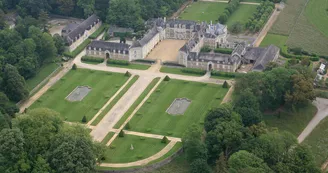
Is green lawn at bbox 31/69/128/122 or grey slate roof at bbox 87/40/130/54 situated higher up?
grey slate roof at bbox 87/40/130/54

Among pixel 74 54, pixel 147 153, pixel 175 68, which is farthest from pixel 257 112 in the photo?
pixel 74 54

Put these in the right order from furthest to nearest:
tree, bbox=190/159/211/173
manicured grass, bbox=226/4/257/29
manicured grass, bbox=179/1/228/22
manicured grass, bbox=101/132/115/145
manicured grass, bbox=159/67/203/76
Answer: manicured grass, bbox=179/1/228/22 → manicured grass, bbox=226/4/257/29 → manicured grass, bbox=159/67/203/76 → manicured grass, bbox=101/132/115/145 → tree, bbox=190/159/211/173

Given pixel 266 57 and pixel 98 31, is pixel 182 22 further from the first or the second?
pixel 266 57

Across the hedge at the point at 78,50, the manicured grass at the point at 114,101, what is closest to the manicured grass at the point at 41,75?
the hedge at the point at 78,50

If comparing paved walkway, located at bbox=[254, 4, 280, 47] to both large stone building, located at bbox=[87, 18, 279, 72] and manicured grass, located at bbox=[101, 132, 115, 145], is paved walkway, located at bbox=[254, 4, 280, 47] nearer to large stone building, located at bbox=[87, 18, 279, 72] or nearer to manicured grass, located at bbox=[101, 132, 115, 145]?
large stone building, located at bbox=[87, 18, 279, 72]

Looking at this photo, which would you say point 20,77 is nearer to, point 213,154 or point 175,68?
point 175,68

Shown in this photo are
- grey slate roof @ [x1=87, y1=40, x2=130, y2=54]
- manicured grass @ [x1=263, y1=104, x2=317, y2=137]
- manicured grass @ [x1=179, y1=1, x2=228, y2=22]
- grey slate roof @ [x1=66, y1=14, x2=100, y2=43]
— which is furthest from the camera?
manicured grass @ [x1=179, y1=1, x2=228, y2=22]

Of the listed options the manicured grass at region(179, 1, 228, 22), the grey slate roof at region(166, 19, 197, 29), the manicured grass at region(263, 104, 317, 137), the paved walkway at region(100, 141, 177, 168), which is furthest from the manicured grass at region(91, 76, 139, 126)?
the manicured grass at region(179, 1, 228, 22)

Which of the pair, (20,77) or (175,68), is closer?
(20,77)
